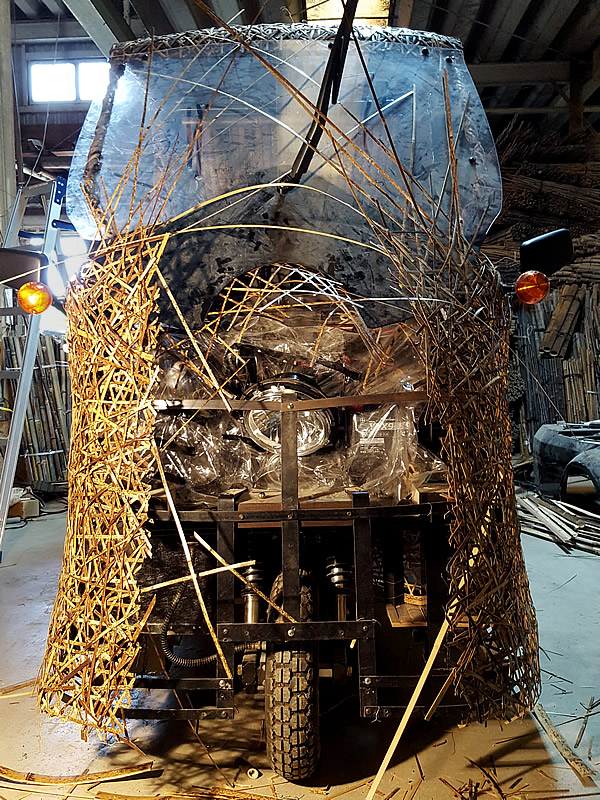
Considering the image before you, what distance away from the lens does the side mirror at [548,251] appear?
117 inches

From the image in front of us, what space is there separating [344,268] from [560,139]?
489 inches

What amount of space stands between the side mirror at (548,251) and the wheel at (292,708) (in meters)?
1.85

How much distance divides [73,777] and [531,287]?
2.95m

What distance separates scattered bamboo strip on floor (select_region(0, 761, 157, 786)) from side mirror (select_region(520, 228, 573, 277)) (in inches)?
113

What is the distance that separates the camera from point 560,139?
13.5 m

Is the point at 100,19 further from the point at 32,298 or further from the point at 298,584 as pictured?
the point at 298,584

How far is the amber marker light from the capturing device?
9.43 ft

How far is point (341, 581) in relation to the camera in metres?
→ 2.78

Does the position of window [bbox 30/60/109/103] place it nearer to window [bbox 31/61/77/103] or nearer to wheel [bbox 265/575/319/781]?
window [bbox 31/61/77/103]

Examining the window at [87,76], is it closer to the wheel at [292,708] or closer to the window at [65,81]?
the window at [65,81]

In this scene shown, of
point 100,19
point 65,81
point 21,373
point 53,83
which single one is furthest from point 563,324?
point 53,83

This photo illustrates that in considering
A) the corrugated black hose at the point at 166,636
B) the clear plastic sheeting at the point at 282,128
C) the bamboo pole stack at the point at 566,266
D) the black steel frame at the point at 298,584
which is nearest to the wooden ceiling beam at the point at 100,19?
the clear plastic sheeting at the point at 282,128

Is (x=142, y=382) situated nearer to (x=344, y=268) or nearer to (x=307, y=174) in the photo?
(x=344, y=268)

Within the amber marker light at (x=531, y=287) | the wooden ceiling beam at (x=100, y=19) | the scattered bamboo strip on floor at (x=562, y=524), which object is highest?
the wooden ceiling beam at (x=100, y=19)
